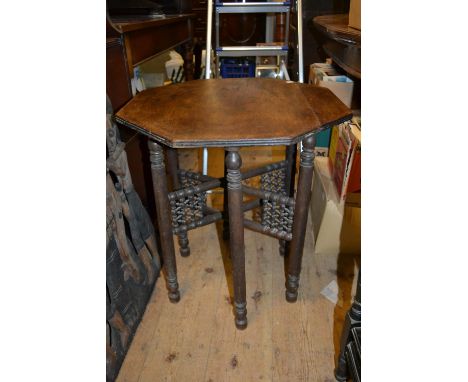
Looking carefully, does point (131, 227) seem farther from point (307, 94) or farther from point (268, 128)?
point (307, 94)

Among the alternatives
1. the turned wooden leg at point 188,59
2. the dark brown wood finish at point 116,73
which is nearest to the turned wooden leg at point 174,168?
the dark brown wood finish at point 116,73

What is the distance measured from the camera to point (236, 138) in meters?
0.89

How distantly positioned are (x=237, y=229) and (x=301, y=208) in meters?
0.23

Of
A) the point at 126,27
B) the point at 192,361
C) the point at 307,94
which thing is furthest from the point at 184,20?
the point at 192,361

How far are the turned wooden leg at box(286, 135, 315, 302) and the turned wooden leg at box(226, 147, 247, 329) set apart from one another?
0.68 feet

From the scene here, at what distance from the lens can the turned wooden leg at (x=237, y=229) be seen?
0.99 m

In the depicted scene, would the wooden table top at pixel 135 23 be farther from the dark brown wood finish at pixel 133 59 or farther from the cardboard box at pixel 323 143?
the cardboard box at pixel 323 143

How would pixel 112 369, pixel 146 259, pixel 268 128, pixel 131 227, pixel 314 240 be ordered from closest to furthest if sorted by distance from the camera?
pixel 268 128
pixel 112 369
pixel 131 227
pixel 146 259
pixel 314 240

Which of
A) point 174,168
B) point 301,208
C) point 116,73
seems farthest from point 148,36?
point 301,208

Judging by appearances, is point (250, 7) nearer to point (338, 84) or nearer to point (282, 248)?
point (338, 84)

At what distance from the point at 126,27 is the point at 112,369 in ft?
3.90

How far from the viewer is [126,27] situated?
1337mm

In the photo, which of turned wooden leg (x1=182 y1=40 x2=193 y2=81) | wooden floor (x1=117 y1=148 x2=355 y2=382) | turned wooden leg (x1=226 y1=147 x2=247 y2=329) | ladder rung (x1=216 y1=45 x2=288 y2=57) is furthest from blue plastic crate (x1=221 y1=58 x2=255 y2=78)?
turned wooden leg (x1=226 y1=147 x2=247 y2=329)

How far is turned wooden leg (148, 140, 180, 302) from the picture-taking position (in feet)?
3.72
